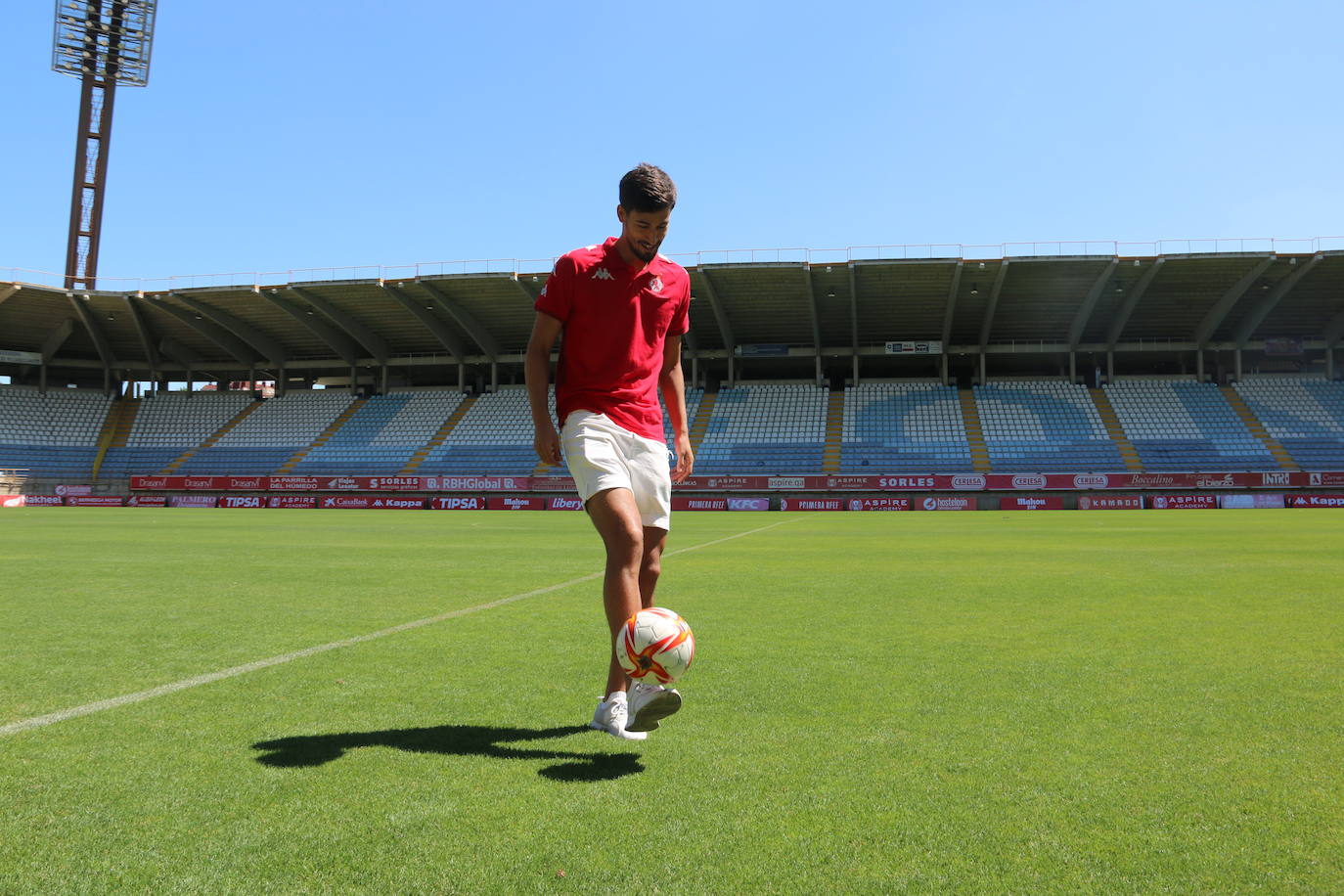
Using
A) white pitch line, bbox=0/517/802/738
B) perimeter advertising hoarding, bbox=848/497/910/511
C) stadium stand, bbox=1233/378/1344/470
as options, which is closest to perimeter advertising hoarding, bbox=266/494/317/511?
perimeter advertising hoarding, bbox=848/497/910/511

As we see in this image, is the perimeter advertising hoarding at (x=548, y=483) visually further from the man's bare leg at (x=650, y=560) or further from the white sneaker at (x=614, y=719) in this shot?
the white sneaker at (x=614, y=719)

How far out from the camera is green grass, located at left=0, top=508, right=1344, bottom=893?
2188mm

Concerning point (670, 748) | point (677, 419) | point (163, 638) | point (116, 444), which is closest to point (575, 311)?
point (677, 419)

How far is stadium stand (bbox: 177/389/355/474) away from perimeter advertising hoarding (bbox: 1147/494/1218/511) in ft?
132

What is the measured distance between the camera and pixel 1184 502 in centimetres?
3675

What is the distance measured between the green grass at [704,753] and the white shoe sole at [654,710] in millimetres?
104

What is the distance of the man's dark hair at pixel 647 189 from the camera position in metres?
3.63

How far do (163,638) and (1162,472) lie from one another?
3981 centimetres

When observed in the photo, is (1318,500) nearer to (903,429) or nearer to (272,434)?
(903,429)

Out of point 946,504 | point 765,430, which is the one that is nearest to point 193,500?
point 765,430

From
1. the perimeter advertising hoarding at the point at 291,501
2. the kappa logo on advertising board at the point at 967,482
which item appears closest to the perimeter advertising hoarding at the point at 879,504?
the kappa logo on advertising board at the point at 967,482

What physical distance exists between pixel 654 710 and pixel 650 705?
4 cm

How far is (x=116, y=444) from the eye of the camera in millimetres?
49625

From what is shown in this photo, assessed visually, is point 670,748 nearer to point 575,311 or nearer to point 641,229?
point 575,311
